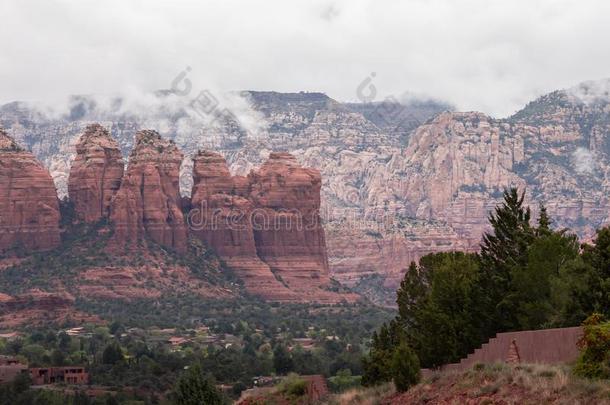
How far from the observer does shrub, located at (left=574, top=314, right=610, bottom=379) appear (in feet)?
134

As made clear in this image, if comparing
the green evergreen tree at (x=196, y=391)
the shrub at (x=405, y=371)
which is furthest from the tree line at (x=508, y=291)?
the green evergreen tree at (x=196, y=391)

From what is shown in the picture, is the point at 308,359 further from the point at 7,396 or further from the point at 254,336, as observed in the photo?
the point at 254,336

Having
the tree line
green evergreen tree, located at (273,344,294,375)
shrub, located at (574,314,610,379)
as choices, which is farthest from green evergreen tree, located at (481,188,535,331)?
green evergreen tree, located at (273,344,294,375)

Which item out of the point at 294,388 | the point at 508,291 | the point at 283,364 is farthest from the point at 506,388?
the point at 283,364

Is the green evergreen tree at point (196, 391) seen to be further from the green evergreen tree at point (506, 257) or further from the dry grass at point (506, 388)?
the dry grass at point (506, 388)

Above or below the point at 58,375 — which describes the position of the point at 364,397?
above

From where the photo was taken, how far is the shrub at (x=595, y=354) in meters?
40.7

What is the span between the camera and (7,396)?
389ft

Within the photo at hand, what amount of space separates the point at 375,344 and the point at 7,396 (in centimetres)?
4251

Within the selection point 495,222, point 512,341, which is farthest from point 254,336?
point 512,341

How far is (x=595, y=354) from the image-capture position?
41375mm

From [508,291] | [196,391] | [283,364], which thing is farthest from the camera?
[283,364]

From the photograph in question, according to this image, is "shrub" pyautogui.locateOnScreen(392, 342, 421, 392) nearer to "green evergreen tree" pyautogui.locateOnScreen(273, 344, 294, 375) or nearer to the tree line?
the tree line

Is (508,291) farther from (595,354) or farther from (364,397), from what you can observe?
(595,354)
